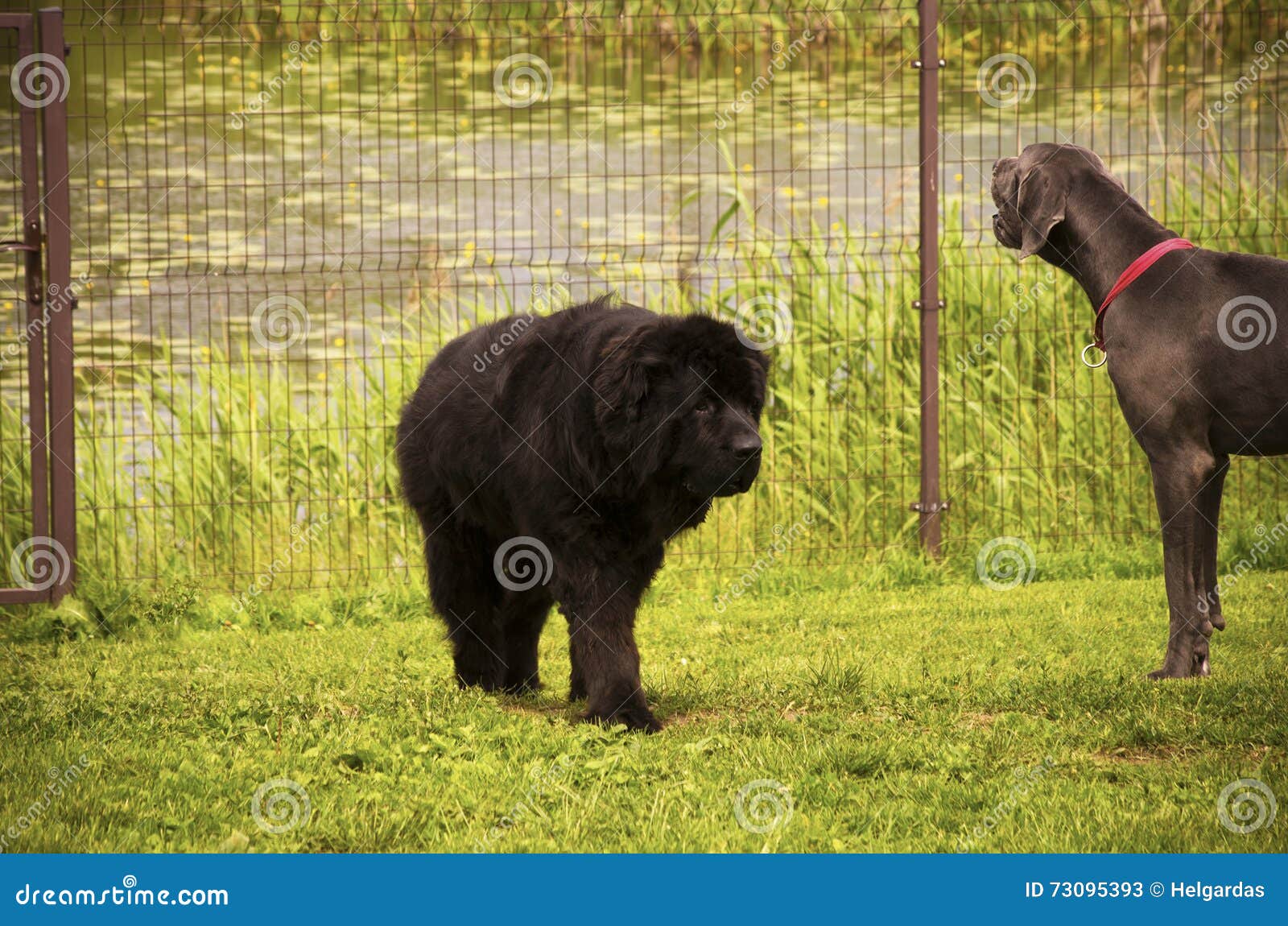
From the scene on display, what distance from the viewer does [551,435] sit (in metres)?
4.86

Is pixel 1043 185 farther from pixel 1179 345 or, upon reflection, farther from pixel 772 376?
pixel 772 376

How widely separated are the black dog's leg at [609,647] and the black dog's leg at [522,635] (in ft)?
1.88

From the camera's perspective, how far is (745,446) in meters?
4.45

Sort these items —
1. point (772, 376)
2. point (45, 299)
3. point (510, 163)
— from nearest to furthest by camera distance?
point (45, 299)
point (772, 376)
point (510, 163)

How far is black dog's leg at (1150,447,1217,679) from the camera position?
526cm

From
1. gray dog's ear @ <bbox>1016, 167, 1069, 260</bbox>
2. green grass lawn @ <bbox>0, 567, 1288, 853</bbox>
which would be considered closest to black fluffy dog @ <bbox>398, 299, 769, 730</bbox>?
green grass lawn @ <bbox>0, 567, 1288, 853</bbox>

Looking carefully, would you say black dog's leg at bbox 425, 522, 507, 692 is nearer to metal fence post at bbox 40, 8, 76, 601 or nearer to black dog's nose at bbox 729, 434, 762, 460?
black dog's nose at bbox 729, 434, 762, 460

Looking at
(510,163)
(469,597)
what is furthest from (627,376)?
(510,163)

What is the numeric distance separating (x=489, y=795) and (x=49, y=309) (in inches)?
169

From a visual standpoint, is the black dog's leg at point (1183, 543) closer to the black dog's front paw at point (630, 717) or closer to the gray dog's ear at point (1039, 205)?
the gray dog's ear at point (1039, 205)

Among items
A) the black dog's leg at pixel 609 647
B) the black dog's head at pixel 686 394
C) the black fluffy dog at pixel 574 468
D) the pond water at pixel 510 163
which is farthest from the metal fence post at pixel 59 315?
the black dog's head at pixel 686 394

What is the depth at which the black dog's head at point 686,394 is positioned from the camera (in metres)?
4.57

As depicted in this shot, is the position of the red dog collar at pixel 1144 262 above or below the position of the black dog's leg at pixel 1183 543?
above

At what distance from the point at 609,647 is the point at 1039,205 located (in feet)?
7.90
